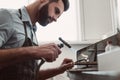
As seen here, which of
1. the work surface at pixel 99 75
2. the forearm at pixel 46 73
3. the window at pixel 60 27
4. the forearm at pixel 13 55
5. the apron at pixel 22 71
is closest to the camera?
the work surface at pixel 99 75

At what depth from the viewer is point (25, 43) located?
1220 mm

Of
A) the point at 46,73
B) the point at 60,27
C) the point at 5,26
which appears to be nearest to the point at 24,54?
the point at 5,26

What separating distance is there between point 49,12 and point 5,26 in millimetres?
332

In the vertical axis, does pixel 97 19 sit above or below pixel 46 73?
above

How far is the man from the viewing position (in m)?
0.98

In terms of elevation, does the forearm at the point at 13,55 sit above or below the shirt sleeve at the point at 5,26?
below

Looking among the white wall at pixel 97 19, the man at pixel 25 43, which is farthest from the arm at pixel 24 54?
the white wall at pixel 97 19

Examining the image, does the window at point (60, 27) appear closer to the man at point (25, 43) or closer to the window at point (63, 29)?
the window at point (63, 29)

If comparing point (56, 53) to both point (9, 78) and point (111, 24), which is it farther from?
point (111, 24)

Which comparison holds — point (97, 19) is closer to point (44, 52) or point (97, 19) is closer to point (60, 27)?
point (60, 27)

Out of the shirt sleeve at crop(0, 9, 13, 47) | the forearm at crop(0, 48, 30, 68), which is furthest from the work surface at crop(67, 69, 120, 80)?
the shirt sleeve at crop(0, 9, 13, 47)

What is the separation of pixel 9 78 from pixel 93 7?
207 cm

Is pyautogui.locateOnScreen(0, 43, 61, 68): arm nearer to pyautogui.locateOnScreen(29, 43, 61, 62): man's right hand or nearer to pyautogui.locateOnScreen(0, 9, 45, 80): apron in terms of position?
pyautogui.locateOnScreen(29, 43, 61, 62): man's right hand

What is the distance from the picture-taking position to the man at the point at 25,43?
0.98 meters
